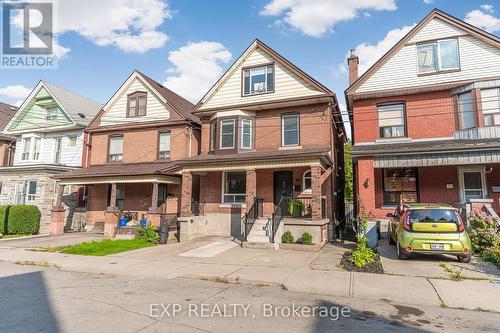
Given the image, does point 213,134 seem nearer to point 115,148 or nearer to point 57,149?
point 115,148

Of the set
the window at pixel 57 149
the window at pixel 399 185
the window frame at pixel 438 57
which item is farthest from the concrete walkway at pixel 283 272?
the window at pixel 57 149

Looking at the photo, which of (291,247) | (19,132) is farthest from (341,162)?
(19,132)

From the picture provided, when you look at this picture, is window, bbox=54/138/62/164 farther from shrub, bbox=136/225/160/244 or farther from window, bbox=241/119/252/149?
window, bbox=241/119/252/149

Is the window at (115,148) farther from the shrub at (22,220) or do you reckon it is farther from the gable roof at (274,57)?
the gable roof at (274,57)

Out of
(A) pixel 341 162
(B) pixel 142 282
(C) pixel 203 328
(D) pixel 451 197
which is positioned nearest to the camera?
(C) pixel 203 328

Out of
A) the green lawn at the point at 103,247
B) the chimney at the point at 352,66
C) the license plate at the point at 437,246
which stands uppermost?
the chimney at the point at 352,66

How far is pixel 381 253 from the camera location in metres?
11.1

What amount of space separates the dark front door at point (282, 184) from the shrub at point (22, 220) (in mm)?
15876

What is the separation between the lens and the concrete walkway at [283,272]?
676 centimetres

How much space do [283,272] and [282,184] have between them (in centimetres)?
853

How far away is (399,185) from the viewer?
15562 mm

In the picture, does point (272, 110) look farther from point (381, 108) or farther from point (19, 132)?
point (19, 132)

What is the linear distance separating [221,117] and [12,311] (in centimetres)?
1381

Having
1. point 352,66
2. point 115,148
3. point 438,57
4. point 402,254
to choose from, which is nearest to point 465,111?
point 438,57
